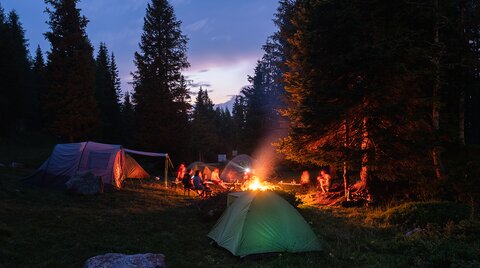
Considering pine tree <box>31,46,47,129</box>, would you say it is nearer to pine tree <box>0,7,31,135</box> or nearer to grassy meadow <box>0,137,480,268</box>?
pine tree <box>0,7,31,135</box>

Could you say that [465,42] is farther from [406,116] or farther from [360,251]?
[360,251]

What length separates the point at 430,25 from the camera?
15.3 meters

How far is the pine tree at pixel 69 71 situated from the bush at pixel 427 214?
88.3 feet

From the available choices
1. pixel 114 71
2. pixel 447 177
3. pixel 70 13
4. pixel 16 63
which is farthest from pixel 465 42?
pixel 114 71

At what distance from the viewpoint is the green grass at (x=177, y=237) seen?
7809 millimetres

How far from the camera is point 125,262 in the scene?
269 inches

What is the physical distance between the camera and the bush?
34.4ft

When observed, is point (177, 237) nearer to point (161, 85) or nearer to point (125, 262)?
Result: point (125, 262)

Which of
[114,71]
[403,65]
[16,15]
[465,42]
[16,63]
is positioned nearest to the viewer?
[403,65]

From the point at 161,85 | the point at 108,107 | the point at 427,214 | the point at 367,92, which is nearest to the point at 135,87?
the point at 161,85

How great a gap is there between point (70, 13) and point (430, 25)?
27.3m

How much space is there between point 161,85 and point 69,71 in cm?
783

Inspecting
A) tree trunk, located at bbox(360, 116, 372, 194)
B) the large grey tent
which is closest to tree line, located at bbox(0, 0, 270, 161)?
the large grey tent

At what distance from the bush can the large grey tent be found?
45.3ft
